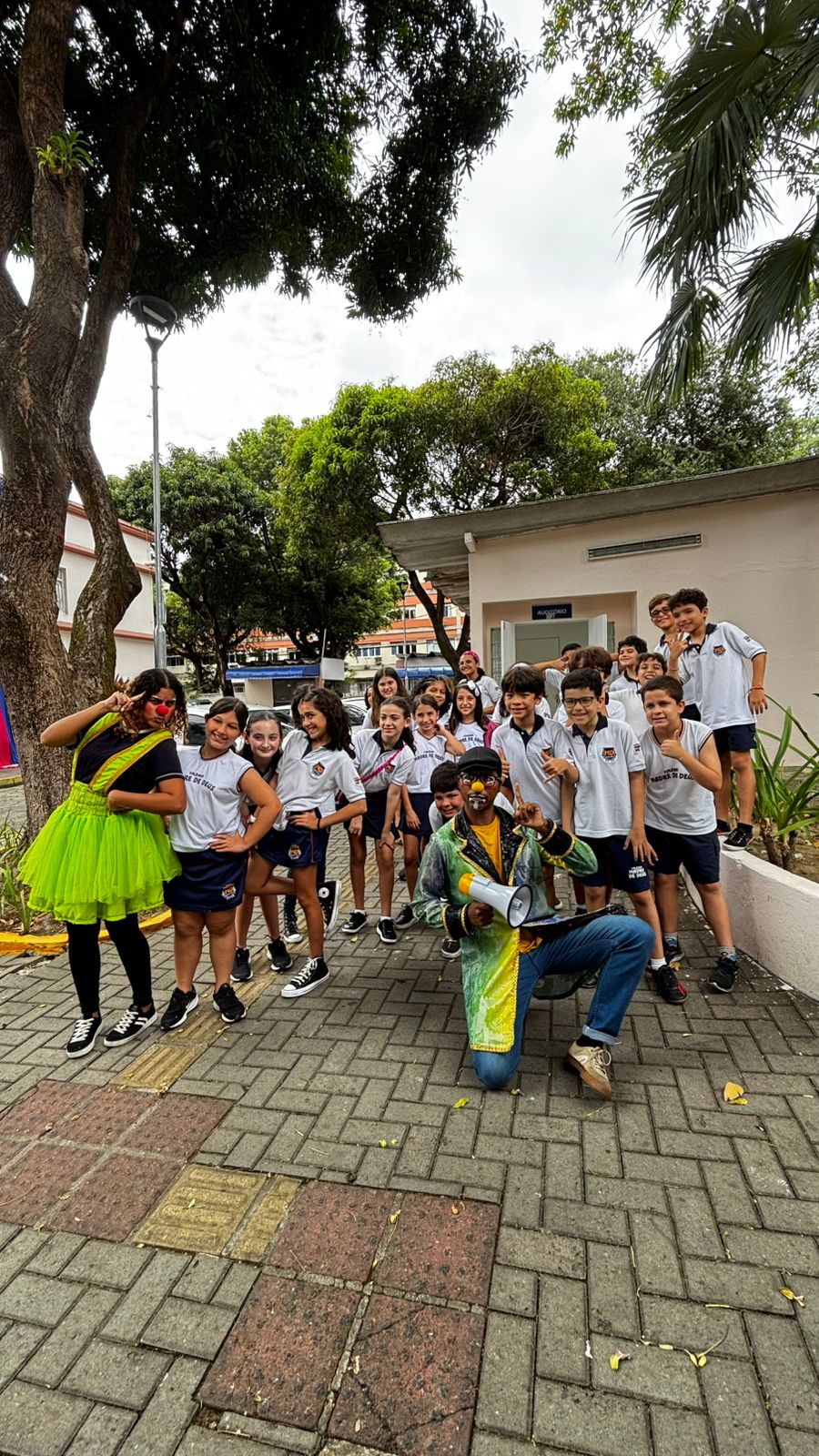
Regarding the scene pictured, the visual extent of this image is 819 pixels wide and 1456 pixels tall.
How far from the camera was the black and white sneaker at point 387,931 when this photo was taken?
4.38m

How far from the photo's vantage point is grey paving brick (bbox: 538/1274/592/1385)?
159 cm

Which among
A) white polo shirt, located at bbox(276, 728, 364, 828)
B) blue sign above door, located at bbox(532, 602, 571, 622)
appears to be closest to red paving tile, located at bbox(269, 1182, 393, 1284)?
white polo shirt, located at bbox(276, 728, 364, 828)

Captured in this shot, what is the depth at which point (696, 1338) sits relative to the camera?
165 centimetres

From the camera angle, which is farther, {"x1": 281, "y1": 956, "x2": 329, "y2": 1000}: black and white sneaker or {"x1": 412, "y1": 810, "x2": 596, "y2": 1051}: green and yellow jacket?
{"x1": 281, "y1": 956, "x2": 329, "y2": 1000}: black and white sneaker

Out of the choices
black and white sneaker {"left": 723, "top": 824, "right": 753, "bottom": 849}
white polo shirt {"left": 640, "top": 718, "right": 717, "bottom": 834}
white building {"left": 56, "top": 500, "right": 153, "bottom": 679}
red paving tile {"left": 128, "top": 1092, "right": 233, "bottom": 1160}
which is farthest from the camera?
white building {"left": 56, "top": 500, "right": 153, "bottom": 679}

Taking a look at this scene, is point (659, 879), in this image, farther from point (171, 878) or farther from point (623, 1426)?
point (171, 878)

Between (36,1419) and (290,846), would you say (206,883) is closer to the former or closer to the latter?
(290,846)

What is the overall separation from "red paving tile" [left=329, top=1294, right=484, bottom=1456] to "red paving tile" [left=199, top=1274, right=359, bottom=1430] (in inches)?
2.6

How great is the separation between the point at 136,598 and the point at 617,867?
22.4 metres

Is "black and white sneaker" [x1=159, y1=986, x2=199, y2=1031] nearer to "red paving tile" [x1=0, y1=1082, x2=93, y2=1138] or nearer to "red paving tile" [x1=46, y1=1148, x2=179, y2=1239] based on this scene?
"red paving tile" [x1=0, y1=1082, x2=93, y2=1138]

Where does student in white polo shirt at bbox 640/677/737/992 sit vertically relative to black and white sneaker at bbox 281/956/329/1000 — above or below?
above

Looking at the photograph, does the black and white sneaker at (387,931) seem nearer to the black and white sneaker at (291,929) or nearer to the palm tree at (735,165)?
the black and white sneaker at (291,929)

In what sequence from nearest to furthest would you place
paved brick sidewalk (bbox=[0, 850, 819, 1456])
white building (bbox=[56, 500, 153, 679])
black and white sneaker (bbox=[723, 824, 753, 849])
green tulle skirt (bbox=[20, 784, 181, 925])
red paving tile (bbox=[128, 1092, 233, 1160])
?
paved brick sidewalk (bbox=[0, 850, 819, 1456])
red paving tile (bbox=[128, 1092, 233, 1160])
green tulle skirt (bbox=[20, 784, 181, 925])
black and white sneaker (bbox=[723, 824, 753, 849])
white building (bbox=[56, 500, 153, 679])

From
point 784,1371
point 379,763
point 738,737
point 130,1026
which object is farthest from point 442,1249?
point 738,737
